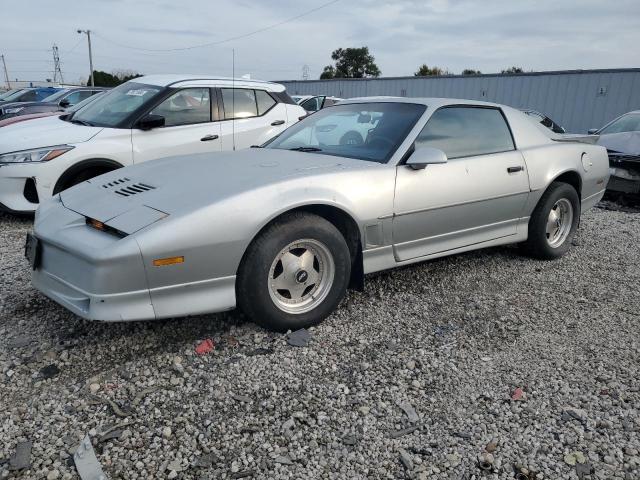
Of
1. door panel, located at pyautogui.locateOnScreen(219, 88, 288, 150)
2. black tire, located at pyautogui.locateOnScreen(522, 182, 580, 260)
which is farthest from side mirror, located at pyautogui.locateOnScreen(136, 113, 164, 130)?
black tire, located at pyautogui.locateOnScreen(522, 182, 580, 260)

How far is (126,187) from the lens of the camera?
3188mm

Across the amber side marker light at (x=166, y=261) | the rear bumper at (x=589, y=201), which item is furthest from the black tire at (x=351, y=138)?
the rear bumper at (x=589, y=201)

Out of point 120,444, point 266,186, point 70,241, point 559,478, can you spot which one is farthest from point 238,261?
point 559,478

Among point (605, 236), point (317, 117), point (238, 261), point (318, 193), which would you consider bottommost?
point (605, 236)

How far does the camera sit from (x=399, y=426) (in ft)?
7.70

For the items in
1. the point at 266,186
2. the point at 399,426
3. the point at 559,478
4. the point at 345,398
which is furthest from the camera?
the point at 266,186

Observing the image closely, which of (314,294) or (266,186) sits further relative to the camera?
(314,294)

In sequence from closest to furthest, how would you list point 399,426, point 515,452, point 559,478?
point 559,478 → point 515,452 → point 399,426

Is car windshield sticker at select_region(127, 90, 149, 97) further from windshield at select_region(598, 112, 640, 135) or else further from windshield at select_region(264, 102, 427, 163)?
windshield at select_region(598, 112, 640, 135)

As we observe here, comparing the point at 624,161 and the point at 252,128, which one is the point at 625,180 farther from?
the point at 252,128

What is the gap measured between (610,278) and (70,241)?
13.2ft

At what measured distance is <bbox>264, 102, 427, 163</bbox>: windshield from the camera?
144 inches

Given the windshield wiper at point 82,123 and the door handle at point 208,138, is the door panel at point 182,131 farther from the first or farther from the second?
the windshield wiper at point 82,123

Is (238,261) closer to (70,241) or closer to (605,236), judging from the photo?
(70,241)
